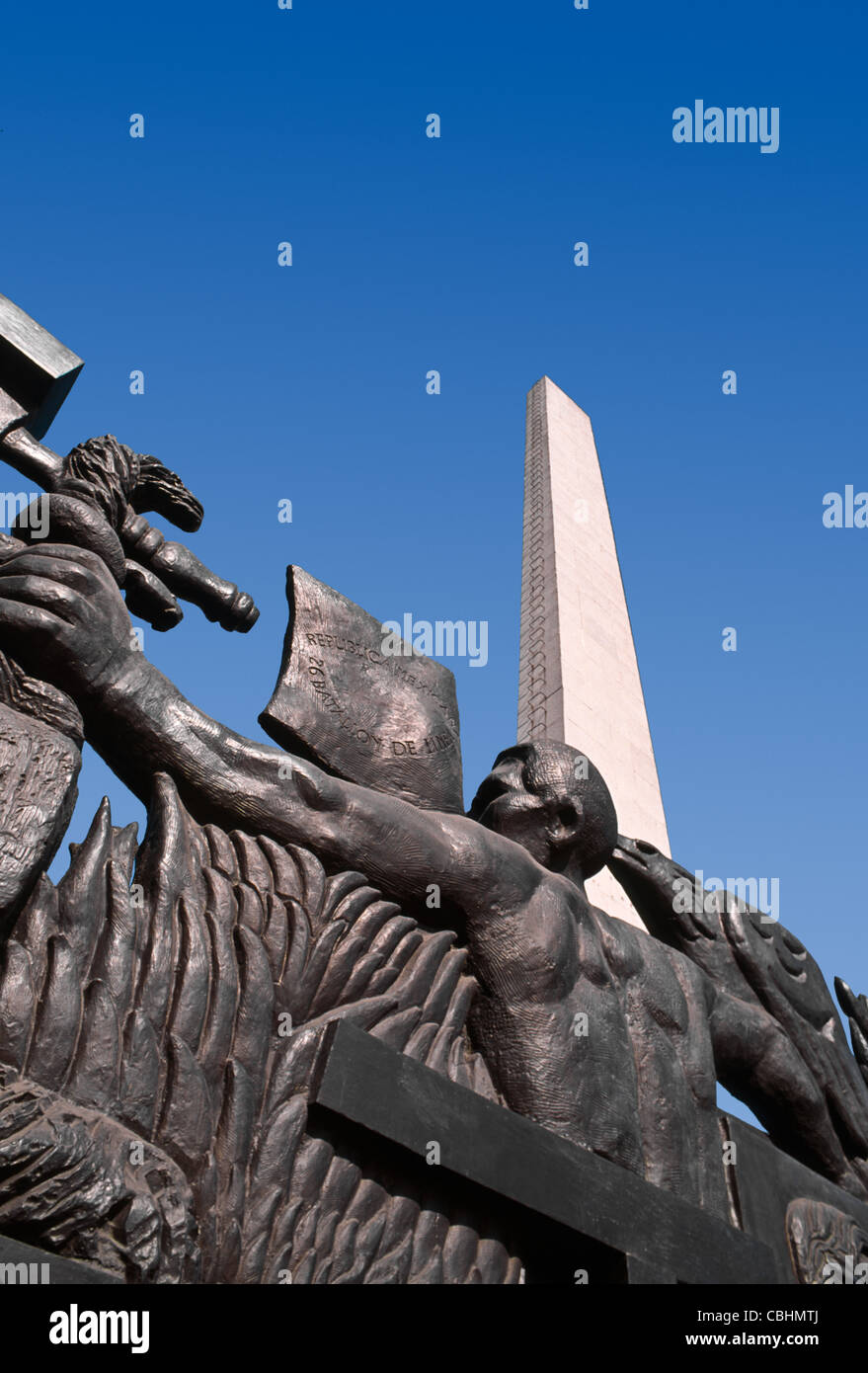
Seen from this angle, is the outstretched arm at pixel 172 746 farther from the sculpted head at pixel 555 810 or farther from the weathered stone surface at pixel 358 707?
the sculpted head at pixel 555 810

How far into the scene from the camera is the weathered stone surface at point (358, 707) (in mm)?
3586

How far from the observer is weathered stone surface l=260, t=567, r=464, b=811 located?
141 inches

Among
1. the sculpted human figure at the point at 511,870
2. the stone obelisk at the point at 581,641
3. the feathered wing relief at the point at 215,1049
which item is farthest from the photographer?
the stone obelisk at the point at 581,641

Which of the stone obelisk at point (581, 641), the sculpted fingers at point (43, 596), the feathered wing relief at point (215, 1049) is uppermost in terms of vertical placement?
the stone obelisk at point (581, 641)

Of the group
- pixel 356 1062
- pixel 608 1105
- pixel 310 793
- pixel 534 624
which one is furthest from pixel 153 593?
pixel 534 624

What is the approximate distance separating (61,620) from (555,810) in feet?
5.47

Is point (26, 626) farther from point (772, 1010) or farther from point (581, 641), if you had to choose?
point (581, 641)

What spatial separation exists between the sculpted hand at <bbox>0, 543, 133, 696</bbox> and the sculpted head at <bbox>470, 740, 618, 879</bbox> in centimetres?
138

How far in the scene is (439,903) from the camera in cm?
340

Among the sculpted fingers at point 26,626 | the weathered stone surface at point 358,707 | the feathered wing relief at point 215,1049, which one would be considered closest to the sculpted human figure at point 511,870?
the sculpted fingers at point 26,626

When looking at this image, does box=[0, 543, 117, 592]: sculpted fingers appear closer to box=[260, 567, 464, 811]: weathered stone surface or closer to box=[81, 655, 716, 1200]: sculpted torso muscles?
box=[81, 655, 716, 1200]: sculpted torso muscles

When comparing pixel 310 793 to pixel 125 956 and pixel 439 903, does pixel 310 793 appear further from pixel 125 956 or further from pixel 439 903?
pixel 125 956

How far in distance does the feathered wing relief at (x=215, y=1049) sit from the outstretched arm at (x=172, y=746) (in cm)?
7

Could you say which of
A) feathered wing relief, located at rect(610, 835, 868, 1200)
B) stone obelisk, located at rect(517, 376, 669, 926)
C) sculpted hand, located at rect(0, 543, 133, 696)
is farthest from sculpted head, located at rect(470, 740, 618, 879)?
stone obelisk, located at rect(517, 376, 669, 926)
